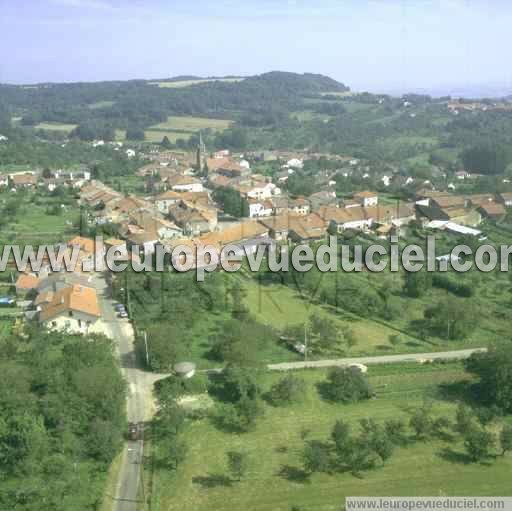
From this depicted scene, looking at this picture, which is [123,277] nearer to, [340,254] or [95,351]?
[95,351]

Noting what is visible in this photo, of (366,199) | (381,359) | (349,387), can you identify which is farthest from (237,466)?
(366,199)

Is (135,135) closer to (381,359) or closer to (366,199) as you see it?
(366,199)

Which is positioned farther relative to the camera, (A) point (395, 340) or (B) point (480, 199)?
(B) point (480, 199)

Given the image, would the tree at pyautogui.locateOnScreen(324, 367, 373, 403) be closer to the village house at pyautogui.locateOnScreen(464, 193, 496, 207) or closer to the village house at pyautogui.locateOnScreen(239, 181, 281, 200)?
the village house at pyautogui.locateOnScreen(464, 193, 496, 207)

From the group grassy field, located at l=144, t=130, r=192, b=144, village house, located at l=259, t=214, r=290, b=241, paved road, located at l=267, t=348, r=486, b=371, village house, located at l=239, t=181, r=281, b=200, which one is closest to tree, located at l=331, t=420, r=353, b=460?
paved road, located at l=267, t=348, r=486, b=371

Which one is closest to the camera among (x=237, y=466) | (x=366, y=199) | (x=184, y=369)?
(x=237, y=466)

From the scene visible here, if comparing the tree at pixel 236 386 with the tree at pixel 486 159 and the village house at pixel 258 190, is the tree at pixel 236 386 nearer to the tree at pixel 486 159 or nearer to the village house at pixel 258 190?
the village house at pixel 258 190
